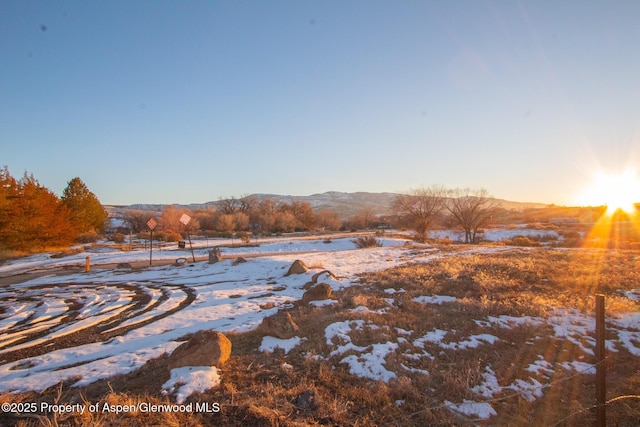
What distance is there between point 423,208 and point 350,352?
37453 millimetres

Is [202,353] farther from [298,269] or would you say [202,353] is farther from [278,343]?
[298,269]

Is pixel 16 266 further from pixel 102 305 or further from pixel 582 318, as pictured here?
pixel 582 318

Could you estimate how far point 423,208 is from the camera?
41594mm

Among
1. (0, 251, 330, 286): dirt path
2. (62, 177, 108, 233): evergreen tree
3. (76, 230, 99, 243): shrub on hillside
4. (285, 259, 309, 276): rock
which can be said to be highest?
(62, 177, 108, 233): evergreen tree

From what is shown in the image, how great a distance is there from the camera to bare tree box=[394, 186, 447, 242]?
41156mm

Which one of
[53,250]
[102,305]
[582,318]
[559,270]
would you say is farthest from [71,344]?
[53,250]

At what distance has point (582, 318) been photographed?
8406mm

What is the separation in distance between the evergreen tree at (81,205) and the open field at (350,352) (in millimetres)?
32626

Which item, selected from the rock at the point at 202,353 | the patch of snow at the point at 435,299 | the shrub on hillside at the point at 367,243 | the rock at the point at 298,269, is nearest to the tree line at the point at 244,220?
the shrub on hillside at the point at 367,243

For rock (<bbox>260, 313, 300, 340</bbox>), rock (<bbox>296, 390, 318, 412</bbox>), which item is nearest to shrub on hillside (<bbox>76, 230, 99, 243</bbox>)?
rock (<bbox>260, 313, 300, 340</bbox>)

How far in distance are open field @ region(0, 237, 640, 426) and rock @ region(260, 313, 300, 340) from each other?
232 mm

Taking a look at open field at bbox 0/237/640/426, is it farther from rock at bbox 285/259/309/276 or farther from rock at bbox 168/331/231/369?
rock at bbox 285/259/309/276

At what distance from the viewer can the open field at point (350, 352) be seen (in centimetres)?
459

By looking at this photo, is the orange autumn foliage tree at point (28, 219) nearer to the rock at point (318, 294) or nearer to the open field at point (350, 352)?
the open field at point (350, 352)
